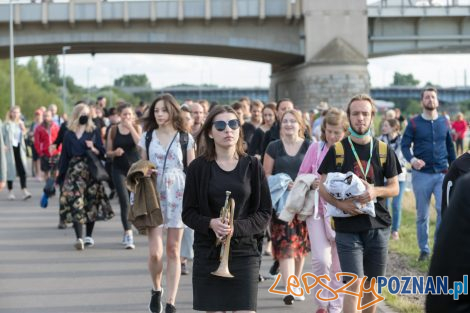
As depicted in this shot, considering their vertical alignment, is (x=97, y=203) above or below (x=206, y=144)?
below

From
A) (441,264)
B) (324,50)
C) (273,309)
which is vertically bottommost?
(273,309)

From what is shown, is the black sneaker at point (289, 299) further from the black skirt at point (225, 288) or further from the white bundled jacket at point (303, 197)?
the black skirt at point (225, 288)

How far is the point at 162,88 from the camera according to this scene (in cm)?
17288

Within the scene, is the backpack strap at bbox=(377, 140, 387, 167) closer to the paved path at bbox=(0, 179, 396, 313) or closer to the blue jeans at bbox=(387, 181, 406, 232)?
the paved path at bbox=(0, 179, 396, 313)

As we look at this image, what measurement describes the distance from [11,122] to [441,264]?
18526 mm

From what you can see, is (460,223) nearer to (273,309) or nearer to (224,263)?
(224,263)

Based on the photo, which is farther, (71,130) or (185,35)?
→ (185,35)

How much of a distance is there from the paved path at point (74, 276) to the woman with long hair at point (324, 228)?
2.32 feet

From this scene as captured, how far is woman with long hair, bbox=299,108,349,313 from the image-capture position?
752 centimetres

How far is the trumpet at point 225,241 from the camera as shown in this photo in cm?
→ 541

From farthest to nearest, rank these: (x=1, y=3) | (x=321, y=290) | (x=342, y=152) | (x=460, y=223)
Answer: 1. (x=1, y=3)
2. (x=321, y=290)
3. (x=342, y=152)
4. (x=460, y=223)

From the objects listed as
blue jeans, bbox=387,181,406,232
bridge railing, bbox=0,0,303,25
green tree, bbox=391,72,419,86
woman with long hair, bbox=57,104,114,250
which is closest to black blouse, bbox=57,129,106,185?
woman with long hair, bbox=57,104,114,250

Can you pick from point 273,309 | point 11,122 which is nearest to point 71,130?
point 273,309

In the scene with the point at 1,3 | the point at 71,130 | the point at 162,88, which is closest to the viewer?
the point at 71,130
